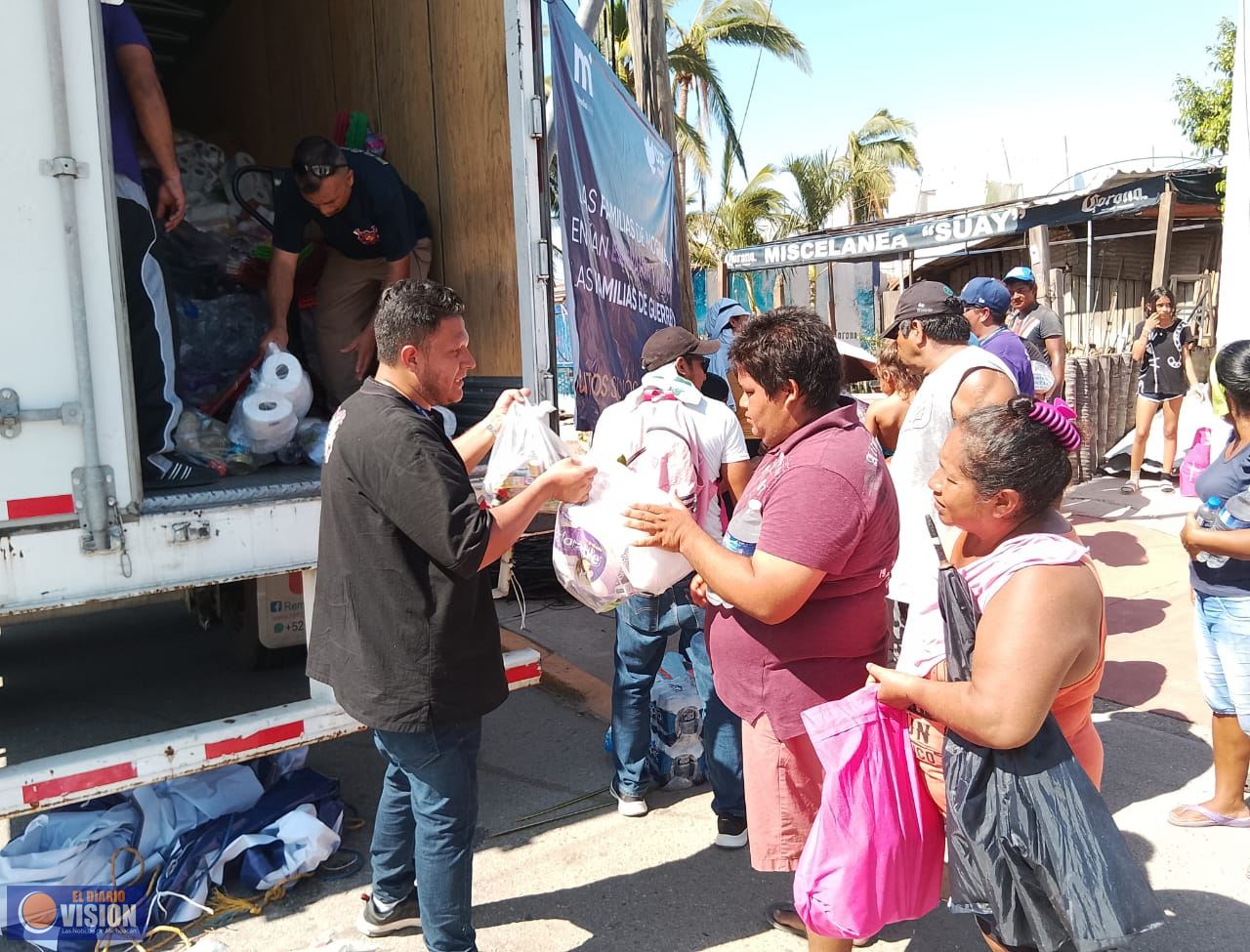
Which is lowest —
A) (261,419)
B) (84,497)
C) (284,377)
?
(84,497)

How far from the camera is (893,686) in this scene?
1875 millimetres

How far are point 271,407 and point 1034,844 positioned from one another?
9.45ft

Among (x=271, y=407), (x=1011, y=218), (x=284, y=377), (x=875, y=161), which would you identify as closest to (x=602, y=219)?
(x=284, y=377)

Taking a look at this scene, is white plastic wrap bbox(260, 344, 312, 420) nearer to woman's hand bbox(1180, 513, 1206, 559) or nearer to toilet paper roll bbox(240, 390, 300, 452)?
toilet paper roll bbox(240, 390, 300, 452)

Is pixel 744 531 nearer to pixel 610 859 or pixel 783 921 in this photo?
pixel 783 921

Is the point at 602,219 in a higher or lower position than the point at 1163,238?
lower

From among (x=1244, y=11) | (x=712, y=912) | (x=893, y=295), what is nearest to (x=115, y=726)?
(x=712, y=912)

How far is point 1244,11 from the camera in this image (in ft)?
23.1

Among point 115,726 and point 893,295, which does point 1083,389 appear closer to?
point 115,726

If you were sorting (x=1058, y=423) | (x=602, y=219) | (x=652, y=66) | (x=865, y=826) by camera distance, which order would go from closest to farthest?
1. (x=1058, y=423)
2. (x=865, y=826)
3. (x=602, y=219)
4. (x=652, y=66)

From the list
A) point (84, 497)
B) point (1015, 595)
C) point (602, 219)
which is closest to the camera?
point (1015, 595)

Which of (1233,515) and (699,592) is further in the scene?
(1233,515)

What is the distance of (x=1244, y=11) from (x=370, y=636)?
27.1ft

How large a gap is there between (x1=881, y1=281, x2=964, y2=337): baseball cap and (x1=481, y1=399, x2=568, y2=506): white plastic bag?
1378mm
